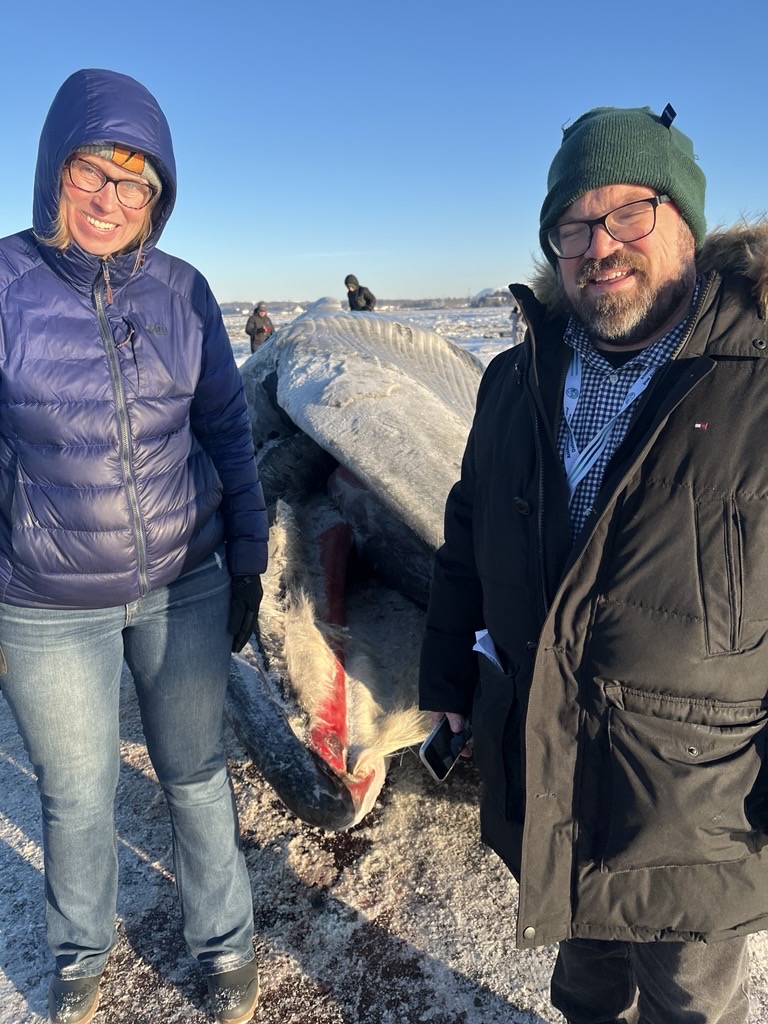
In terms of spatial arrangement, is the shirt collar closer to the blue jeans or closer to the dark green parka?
the dark green parka

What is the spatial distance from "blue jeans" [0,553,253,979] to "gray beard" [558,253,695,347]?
4.04 ft

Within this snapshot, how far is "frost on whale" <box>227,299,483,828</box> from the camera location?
97.3 inches

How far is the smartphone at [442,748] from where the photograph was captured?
2.14 metres

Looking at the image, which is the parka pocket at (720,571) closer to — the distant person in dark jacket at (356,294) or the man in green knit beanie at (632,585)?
the man in green knit beanie at (632,585)

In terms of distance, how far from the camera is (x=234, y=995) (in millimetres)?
2053

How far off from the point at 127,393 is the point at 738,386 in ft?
4.56

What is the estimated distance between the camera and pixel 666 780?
1412 millimetres

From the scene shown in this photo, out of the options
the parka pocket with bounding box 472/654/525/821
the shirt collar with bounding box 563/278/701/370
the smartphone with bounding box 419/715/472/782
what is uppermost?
the shirt collar with bounding box 563/278/701/370

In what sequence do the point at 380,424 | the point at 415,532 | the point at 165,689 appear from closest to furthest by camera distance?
the point at 165,689, the point at 415,532, the point at 380,424

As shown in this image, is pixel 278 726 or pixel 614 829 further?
pixel 278 726

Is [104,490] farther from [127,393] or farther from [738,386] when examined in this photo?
[738,386]

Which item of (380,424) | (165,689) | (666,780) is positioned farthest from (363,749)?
(380,424)

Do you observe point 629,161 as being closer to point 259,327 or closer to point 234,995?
point 234,995

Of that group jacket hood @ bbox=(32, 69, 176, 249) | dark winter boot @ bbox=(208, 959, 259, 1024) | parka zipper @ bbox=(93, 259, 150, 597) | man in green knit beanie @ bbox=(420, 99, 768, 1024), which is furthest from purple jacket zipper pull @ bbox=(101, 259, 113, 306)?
dark winter boot @ bbox=(208, 959, 259, 1024)
